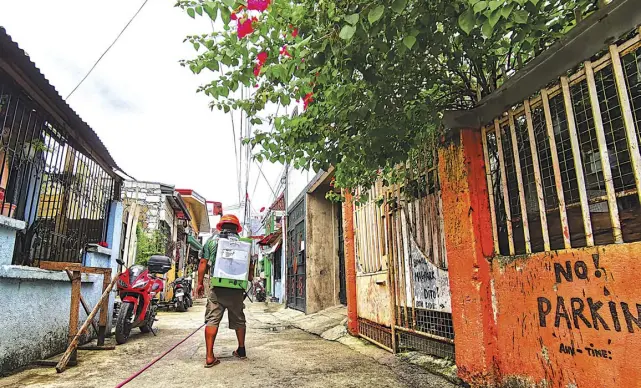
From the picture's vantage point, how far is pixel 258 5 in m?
2.64

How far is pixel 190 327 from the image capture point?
7938 millimetres

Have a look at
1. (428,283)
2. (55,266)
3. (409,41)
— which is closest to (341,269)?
(428,283)

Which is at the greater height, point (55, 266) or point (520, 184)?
point (520, 184)

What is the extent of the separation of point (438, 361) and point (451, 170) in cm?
190

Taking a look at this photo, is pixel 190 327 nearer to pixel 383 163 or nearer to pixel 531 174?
pixel 383 163

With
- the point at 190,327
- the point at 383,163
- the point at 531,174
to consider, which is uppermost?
the point at 383,163

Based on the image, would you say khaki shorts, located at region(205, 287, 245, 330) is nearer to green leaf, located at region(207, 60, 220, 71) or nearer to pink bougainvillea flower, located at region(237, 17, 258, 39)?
green leaf, located at region(207, 60, 220, 71)

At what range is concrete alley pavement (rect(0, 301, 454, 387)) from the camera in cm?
354

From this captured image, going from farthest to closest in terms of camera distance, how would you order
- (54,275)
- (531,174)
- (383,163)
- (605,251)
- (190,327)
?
1. (190,327)
2. (54,275)
3. (383,163)
4. (531,174)
5. (605,251)

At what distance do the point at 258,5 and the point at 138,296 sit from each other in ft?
16.3

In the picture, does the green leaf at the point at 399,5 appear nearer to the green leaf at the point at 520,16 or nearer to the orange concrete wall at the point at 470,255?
the green leaf at the point at 520,16

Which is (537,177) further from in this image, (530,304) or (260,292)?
(260,292)

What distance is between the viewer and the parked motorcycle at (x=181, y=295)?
12.1 meters

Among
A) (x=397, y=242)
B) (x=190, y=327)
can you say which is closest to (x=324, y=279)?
(x=190, y=327)
